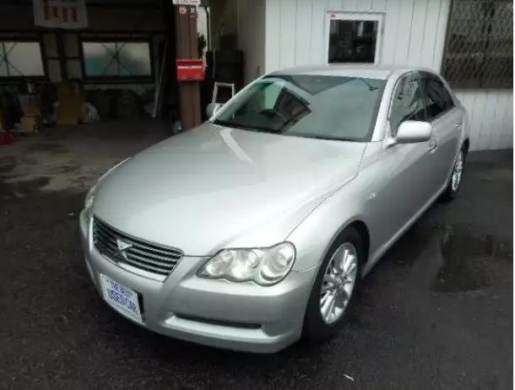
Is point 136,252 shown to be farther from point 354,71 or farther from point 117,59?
point 117,59

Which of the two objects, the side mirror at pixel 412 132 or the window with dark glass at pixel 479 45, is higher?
the window with dark glass at pixel 479 45

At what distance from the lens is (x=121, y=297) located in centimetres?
218

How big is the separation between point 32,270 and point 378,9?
5.27m

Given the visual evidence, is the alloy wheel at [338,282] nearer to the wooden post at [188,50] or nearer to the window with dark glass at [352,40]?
the window with dark glass at [352,40]

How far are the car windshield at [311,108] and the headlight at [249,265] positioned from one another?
124cm

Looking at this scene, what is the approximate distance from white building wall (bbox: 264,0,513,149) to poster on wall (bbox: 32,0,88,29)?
231 inches

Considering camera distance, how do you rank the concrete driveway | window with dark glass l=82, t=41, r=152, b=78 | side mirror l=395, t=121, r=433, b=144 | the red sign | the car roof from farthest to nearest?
window with dark glass l=82, t=41, r=152, b=78 → the red sign → the car roof → side mirror l=395, t=121, r=433, b=144 → the concrete driveway

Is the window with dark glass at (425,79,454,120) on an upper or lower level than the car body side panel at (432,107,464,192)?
upper

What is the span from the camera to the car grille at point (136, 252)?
80.0 inches

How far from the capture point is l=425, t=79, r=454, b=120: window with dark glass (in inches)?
150

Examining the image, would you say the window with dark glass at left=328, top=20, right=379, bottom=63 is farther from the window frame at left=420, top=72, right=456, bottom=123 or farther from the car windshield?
the car windshield

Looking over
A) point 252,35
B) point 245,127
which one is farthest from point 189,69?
point 245,127

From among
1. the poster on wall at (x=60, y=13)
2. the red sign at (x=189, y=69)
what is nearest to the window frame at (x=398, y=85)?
the red sign at (x=189, y=69)

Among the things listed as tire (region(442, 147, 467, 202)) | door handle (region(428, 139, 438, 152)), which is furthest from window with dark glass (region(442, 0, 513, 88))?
door handle (region(428, 139, 438, 152))
